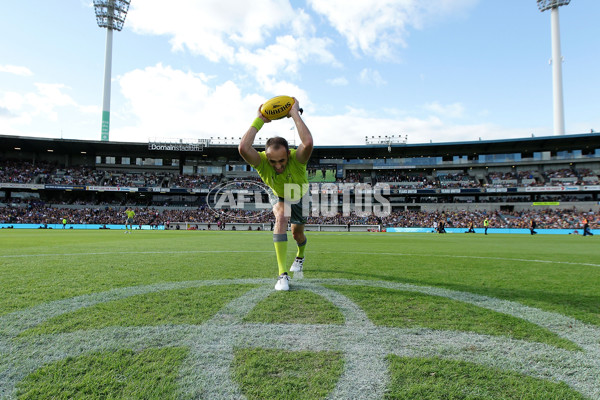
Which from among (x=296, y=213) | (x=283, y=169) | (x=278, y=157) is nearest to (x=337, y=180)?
(x=296, y=213)

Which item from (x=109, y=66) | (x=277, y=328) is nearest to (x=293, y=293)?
(x=277, y=328)

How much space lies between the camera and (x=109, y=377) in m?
1.90

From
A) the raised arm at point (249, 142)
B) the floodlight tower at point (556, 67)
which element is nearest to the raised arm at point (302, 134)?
the raised arm at point (249, 142)

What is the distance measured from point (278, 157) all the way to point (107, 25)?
70.4m

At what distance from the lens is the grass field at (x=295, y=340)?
183 cm

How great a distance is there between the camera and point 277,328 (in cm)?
273

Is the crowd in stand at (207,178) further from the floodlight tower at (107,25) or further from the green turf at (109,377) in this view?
the green turf at (109,377)

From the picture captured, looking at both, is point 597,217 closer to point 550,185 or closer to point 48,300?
point 550,185

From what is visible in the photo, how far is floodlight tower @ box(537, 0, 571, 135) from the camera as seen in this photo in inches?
2172

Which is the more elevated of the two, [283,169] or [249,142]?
[249,142]

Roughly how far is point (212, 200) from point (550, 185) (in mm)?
54238

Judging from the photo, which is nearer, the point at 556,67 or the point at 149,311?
the point at 149,311

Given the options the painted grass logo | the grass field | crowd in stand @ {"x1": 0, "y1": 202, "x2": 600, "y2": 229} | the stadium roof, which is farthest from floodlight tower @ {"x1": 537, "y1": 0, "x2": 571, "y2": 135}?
the grass field

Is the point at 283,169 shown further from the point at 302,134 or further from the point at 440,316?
the point at 440,316
